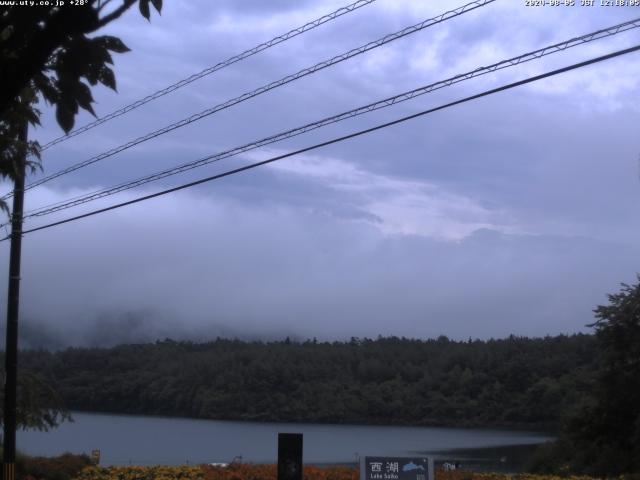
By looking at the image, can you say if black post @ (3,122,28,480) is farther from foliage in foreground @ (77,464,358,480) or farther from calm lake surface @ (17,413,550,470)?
calm lake surface @ (17,413,550,470)

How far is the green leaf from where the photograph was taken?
4309mm

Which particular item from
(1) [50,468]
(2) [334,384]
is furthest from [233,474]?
(2) [334,384]

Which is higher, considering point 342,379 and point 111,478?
point 342,379

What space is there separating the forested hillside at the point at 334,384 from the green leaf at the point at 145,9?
3291 centimetres

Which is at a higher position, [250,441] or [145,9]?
[145,9]

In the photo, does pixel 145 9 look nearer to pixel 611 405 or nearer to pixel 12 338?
pixel 12 338

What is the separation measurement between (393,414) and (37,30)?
123ft

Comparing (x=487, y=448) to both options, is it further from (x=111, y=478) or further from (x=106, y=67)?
(x=106, y=67)

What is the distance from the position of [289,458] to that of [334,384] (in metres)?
27.9

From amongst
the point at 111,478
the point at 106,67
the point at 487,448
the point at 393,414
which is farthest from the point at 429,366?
the point at 106,67

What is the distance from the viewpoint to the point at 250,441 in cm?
3544

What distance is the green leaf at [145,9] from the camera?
4309mm

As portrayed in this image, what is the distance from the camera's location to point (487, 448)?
3366 cm

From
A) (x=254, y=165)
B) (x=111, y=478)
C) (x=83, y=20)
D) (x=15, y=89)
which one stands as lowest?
(x=111, y=478)
